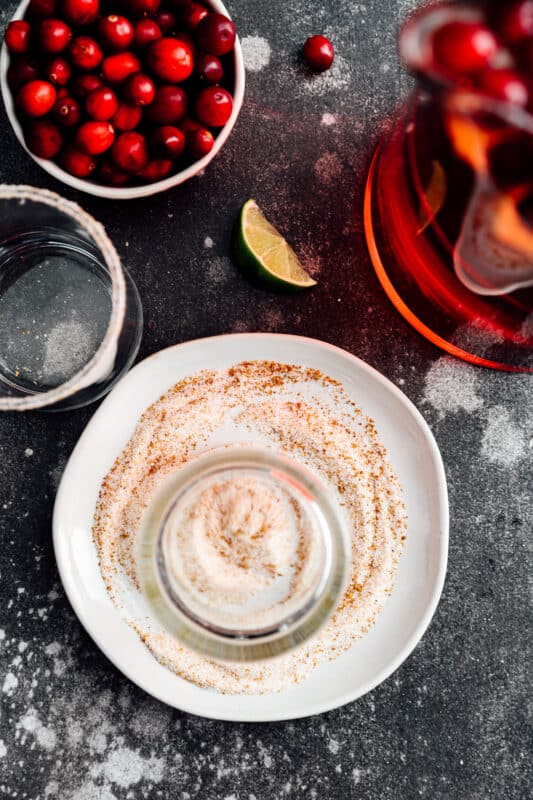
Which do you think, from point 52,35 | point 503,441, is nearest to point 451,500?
point 503,441

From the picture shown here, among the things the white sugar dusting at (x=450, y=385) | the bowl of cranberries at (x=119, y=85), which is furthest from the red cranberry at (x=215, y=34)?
the white sugar dusting at (x=450, y=385)

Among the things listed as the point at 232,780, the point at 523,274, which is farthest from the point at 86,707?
the point at 523,274

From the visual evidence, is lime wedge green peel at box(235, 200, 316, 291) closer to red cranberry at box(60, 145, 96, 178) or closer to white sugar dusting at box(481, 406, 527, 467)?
red cranberry at box(60, 145, 96, 178)

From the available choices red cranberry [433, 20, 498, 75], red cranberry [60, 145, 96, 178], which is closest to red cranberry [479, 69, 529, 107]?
red cranberry [433, 20, 498, 75]

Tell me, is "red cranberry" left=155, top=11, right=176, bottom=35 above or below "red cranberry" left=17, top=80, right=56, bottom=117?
above

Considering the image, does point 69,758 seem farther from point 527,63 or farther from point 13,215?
point 527,63

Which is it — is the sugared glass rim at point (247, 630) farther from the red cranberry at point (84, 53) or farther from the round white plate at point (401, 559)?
the red cranberry at point (84, 53)

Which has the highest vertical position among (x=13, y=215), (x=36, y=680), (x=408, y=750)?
(x=13, y=215)
